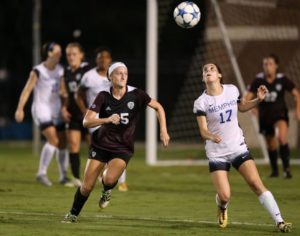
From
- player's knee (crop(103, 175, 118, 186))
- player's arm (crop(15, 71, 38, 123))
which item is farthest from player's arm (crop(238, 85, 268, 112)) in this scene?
player's arm (crop(15, 71, 38, 123))

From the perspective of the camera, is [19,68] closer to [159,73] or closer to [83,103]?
[159,73]

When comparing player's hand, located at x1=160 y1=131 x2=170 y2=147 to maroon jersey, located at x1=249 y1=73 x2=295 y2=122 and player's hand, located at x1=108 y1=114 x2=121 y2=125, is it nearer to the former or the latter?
player's hand, located at x1=108 y1=114 x2=121 y2=125

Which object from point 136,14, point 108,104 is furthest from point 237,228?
point 136,14

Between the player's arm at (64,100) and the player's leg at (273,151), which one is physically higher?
the player's arm at (64,100)

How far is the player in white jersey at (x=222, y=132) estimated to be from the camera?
447 inches

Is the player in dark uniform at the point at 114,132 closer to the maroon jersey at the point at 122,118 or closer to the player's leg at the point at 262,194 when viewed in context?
the maroon jersey at the point at 122,118

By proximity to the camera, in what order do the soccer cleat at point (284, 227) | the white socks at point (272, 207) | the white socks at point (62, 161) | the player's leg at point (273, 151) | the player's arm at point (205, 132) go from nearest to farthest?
the soccer cleat at point (284, 227)
the white socks at point (272, 207)
the player's arm at point (205, 132)
the white socks at point (62, 161)
the player's leg at point (273, 151)

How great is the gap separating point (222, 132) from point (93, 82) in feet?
15.7

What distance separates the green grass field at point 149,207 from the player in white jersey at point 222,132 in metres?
0.51

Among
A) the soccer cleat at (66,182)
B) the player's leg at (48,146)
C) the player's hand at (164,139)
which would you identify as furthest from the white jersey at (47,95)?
the player's hand at (164,139)

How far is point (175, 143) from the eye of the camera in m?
29.2

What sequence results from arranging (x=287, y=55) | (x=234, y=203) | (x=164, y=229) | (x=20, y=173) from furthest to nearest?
(x=287, y=55) → (x=20, y=173) → (x=234, y=203) → (x=164, y=229)

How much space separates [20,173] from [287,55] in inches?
418

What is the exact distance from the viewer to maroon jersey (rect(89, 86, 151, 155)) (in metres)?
11.6
